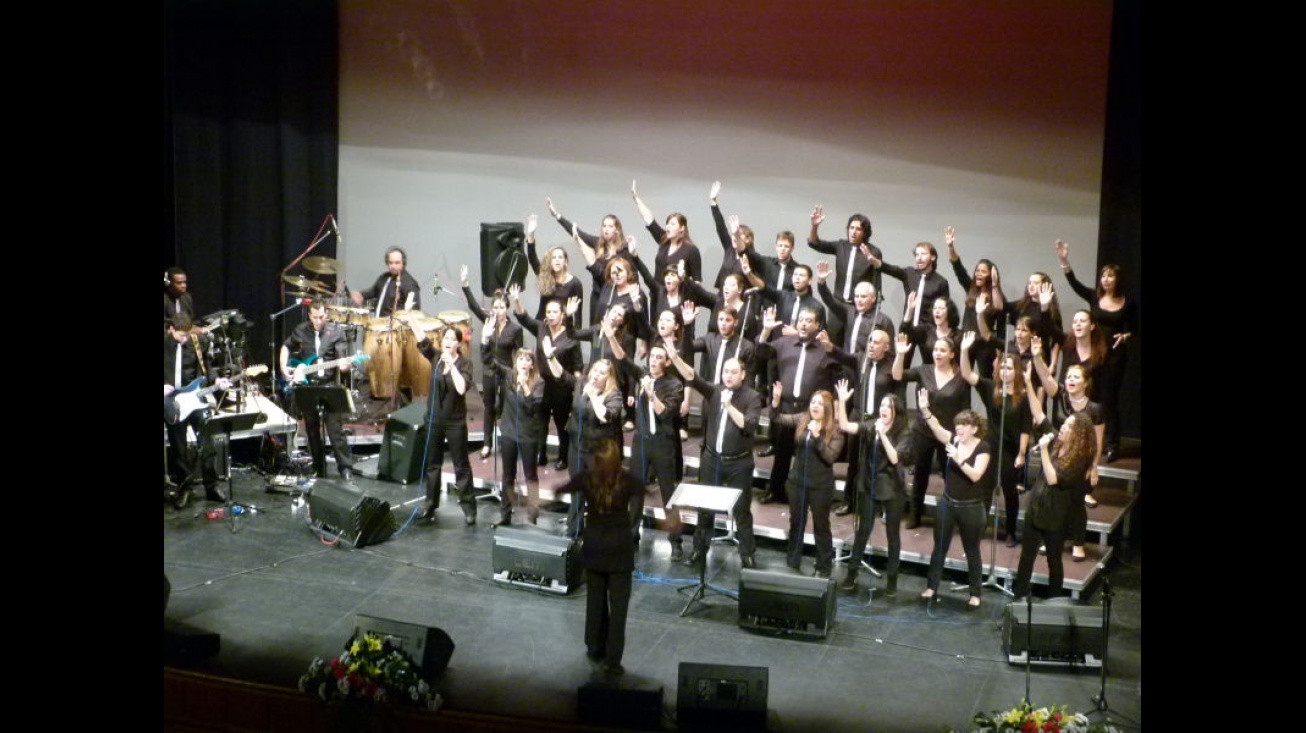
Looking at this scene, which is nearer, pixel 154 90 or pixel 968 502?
pixel 154 90

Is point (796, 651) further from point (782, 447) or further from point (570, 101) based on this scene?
point (570, 101)

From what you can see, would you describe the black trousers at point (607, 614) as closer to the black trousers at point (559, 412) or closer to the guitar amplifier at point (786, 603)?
the guitar amplifier at point (786, 603)

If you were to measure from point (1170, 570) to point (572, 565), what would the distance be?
4.79m

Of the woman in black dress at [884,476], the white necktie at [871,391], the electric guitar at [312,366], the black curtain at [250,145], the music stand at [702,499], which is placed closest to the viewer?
the music stand at [702,499]

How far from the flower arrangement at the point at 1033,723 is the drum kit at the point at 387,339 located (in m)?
6.39

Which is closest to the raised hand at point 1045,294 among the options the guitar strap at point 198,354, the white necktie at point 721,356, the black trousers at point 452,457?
the white necktie at point 721,356

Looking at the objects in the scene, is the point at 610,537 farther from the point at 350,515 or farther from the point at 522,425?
the point at 350,515

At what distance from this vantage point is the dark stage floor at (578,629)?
23.2ft

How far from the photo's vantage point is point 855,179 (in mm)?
11430

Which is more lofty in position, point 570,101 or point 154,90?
point 570,101

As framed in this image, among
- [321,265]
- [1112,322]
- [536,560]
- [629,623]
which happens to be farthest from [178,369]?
[1112,322]

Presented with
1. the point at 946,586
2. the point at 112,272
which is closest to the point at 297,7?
the point at 946,586

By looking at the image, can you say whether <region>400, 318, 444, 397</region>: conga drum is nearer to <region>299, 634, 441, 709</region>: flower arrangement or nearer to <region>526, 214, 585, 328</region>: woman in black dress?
<region>526, 214, 585, 328</region>: woman in black dress

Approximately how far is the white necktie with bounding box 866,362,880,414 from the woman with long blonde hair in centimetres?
48
